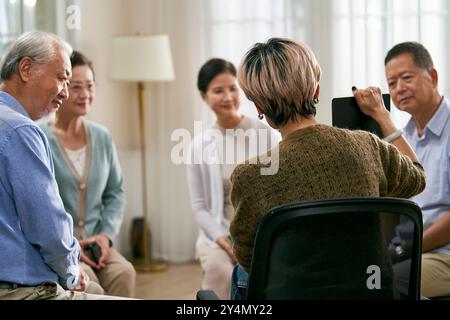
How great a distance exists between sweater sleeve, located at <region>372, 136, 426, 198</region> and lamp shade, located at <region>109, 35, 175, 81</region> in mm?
2319

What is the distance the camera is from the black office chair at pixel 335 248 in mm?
1279

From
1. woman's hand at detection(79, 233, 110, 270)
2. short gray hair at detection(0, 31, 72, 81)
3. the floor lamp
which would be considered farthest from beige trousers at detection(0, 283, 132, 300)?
the floor lamp

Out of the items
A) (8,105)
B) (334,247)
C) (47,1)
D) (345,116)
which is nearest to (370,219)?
(334,247)

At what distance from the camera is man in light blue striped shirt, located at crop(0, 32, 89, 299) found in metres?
1.51

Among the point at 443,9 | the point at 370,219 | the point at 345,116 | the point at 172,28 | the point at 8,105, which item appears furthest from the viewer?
the point at 172,28

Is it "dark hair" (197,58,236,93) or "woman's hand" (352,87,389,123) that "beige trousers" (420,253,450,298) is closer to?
"woman's hand" (352,87,389,123)

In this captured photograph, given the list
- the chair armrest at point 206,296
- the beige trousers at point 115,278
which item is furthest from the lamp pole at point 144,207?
the chair armrest at point 206,296

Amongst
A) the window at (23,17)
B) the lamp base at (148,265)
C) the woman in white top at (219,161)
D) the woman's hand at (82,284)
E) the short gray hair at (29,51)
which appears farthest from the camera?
the lamp base at (148,265)

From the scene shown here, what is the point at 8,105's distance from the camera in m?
1.61

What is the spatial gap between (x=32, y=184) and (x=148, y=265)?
2436 mm

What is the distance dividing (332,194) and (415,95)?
838 mm

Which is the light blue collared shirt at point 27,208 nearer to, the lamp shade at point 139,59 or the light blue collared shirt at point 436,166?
the light blue collared shirt at point 436,166

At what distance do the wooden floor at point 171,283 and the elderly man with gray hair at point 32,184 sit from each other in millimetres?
1577
